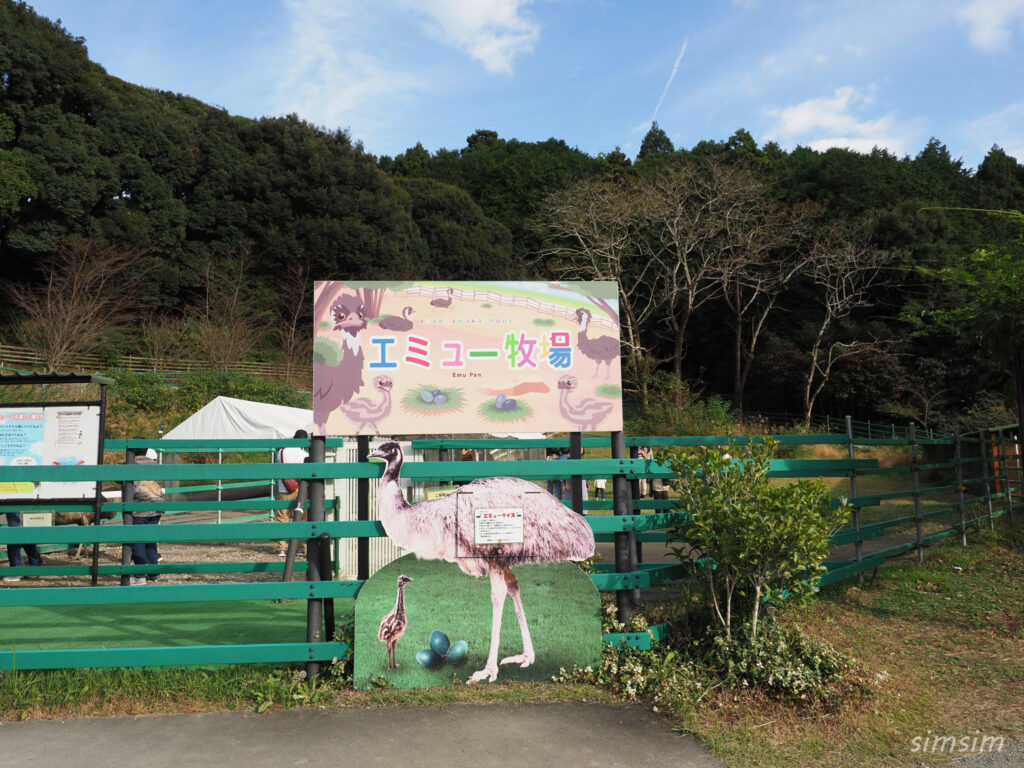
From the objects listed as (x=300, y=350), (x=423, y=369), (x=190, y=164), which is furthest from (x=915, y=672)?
(x=190, y=164)

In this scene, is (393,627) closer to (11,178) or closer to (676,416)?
(676,416)

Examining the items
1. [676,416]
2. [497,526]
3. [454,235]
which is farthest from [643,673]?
[454,235]

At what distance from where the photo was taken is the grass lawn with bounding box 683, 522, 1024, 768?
12.0ft

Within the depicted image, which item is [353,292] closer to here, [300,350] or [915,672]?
[915,672]

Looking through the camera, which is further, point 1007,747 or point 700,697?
point 700,697

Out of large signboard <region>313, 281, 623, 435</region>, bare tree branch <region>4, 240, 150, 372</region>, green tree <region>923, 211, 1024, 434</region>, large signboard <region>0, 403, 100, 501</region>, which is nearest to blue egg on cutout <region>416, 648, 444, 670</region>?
large signboard <region>313, 281, 623, 435</region>

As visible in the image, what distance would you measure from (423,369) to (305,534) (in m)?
1.27

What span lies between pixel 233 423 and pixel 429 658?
1408 cm

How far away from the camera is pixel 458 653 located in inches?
174

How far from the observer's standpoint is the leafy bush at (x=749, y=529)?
4180mm

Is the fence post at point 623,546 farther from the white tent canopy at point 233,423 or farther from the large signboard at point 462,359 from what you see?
the white tent canopy at point 233,423

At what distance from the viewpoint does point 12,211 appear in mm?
29938

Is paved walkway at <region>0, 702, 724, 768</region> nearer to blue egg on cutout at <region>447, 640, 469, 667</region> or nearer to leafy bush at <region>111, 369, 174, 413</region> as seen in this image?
blue egg on cutout at <region>447, 640, 469, 667</region>

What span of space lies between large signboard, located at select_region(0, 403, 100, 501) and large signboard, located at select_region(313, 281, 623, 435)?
5.40m
